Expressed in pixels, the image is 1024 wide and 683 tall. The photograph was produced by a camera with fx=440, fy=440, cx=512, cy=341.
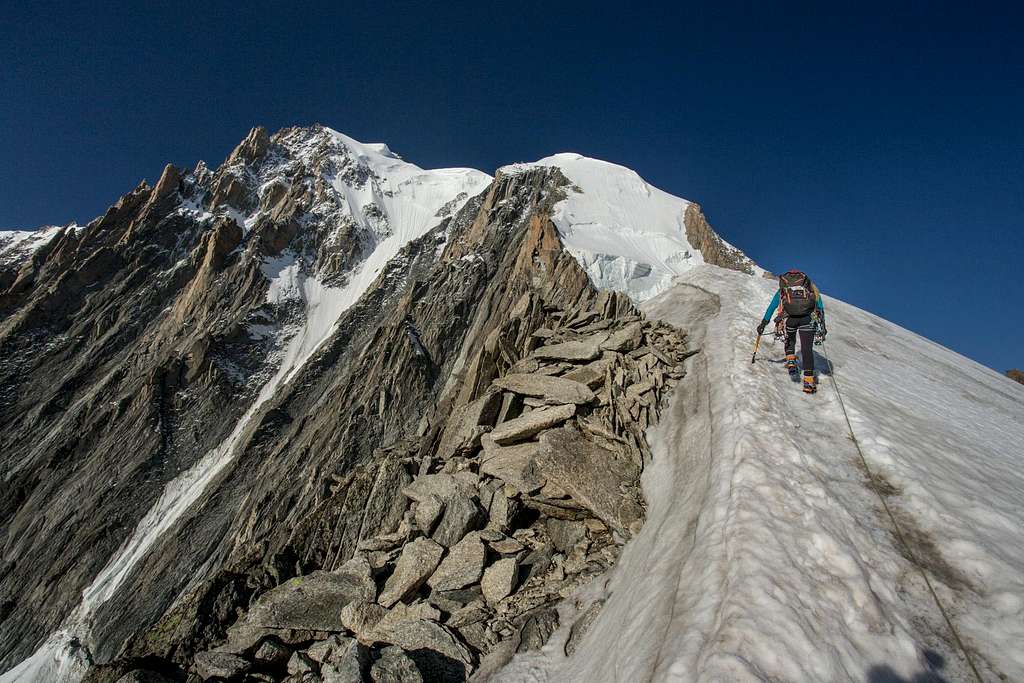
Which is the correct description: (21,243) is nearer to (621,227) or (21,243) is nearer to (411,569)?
(621,227)

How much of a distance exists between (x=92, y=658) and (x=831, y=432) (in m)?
46.2

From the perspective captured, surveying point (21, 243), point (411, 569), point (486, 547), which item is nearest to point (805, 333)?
point (486, 547)

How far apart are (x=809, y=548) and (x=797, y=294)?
5926mm

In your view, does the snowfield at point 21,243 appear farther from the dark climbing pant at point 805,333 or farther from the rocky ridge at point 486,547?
the dark climbing pant at point 805,333

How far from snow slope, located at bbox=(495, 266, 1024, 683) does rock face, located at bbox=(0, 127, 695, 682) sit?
47.2 inches

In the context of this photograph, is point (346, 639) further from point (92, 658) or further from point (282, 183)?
point (282, 183)

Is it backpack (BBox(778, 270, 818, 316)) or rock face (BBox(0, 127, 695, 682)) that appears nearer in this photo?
rock face (BBox(0, 127, 695, 682))

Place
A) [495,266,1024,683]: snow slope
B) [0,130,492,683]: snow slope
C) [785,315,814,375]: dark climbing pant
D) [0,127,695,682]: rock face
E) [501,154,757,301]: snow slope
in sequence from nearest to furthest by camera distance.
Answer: [495,266,1024,683]: snow slope < [0,127,695,682]: rock face < [785,315,814,375]: dark climbing pant < [501,154,757,301]: snow slope < [0,130,492,683]: snow slope

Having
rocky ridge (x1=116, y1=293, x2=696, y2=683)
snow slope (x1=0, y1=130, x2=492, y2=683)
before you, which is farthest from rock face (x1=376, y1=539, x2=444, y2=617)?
snow slope (x1=0, y1=130, x2=492, y2=683)

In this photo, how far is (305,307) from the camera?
79.6 meters

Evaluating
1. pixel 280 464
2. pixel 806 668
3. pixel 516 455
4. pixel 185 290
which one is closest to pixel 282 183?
pixel 185 290

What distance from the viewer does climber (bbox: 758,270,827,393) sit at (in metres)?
8.83

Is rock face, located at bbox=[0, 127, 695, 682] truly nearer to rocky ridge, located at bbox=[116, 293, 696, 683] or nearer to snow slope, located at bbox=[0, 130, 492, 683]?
rocky ridge, located at bbox=[116, 293, 696, 683]

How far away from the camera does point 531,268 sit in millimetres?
37875
